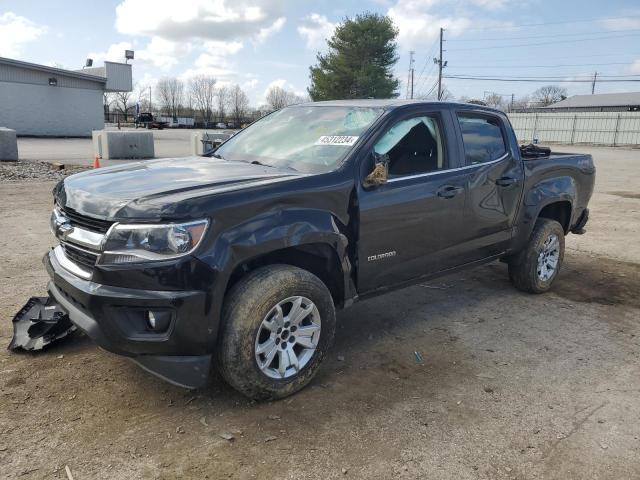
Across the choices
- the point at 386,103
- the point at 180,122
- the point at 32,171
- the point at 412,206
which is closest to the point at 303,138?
the point at 386,103

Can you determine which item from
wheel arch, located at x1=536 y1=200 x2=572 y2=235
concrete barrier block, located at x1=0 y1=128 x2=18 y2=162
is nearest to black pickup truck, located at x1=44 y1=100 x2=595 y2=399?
wheel arch, located at x1=536 y1=200 x2=572 y2=235

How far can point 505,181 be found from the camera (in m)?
4.82

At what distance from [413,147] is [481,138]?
3.18ft

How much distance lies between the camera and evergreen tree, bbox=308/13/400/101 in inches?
1737

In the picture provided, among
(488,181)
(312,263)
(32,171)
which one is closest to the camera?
(312,263)

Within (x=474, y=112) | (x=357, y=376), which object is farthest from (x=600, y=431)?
(x=474, y=112)

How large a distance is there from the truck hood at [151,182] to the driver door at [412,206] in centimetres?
68

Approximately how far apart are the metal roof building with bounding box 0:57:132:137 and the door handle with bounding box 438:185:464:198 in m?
36.1

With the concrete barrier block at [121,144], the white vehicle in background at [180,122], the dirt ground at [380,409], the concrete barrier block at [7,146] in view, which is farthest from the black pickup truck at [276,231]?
the white vehicle in background at [180,122]

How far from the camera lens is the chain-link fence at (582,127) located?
39.0m

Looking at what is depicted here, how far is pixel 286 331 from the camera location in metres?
3.31

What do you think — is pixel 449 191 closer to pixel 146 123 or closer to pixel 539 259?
pixel 539 259

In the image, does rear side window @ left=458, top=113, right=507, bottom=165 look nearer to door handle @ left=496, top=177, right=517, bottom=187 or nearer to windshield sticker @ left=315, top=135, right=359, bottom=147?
door handle @ left=496, top=177, right=517, bottom=187

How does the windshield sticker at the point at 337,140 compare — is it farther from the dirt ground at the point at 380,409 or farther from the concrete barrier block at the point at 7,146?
the concrete barrier block at the point at 7,146
